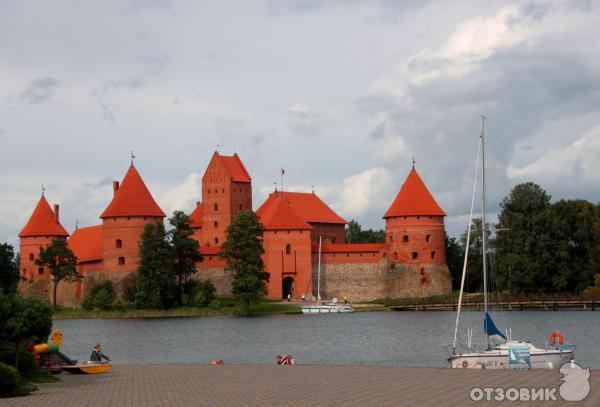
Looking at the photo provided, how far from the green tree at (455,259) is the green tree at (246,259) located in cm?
1723

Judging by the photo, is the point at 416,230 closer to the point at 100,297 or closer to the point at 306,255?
the point at 306,255

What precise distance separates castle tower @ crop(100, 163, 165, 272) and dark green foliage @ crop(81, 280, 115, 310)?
1442mm

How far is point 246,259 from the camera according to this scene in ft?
156

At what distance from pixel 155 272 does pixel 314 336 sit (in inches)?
627

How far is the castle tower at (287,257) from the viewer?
5341cm

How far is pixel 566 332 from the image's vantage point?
110ft

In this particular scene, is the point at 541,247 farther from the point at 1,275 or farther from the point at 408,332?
the point at 1,275

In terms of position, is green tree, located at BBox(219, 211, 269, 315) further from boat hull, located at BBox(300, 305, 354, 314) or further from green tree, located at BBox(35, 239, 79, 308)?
green tree, located at BBox(35, 239, 79, 308)

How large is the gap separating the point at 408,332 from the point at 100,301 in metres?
19.7

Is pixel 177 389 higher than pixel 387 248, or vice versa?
pixel 387 248

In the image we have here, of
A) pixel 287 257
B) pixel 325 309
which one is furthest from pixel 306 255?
pixel 325 309

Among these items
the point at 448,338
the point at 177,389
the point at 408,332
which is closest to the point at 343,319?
the point at 408,332

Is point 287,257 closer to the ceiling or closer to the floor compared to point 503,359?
closer to the ceiling

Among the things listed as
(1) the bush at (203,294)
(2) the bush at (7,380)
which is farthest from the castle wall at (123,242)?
(2) the bush at (7,380)
